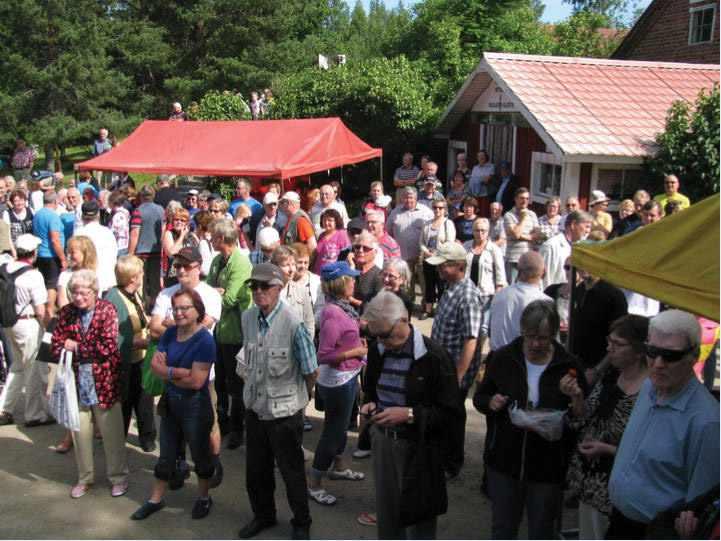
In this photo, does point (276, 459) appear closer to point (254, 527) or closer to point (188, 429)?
point (254, 527)

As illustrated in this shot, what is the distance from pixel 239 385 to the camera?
584 centimetres

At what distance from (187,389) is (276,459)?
0.73 meters

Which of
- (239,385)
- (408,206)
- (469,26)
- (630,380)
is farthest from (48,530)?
(469,26)

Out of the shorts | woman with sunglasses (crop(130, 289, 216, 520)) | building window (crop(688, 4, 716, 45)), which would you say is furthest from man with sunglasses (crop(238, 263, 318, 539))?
building window (crop(688, 4, 716, 45))

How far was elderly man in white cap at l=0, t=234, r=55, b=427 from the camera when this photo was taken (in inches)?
235

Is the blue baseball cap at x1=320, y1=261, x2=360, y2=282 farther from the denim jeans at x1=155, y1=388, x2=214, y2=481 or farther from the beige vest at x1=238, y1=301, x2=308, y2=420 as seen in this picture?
the denim jeans at x1=155, y1=388, x2=214, y2=481

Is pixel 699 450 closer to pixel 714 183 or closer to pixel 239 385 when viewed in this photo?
pixel 239 385

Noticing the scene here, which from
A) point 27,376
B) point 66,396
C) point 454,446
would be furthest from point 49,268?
point 454,446

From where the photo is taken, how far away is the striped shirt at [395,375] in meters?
3.81

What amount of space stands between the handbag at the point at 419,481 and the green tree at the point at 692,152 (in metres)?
9.16

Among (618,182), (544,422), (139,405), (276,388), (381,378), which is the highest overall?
(618,182)

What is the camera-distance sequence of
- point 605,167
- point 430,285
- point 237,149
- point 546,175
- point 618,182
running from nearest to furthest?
point 430,285 < point 605,167 < point 618,182 < point 237,149 < point 546,175

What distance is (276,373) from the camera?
439 cm

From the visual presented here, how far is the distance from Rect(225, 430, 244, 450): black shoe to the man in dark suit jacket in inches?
323
